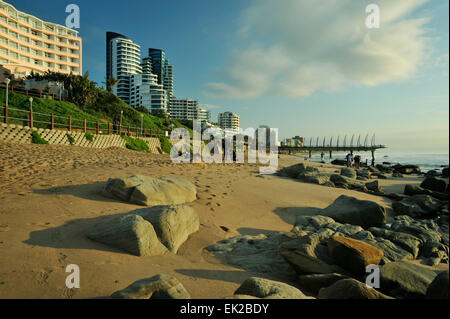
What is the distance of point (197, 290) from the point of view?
2.69 metres

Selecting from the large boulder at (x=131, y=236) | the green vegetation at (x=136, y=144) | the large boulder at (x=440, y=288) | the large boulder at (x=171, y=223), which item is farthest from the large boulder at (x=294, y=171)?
the green vegetation at (x=136, y=144)

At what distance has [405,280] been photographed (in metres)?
2.77

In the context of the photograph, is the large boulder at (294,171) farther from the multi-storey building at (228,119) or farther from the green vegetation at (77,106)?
the multi-storey building at (228,119)

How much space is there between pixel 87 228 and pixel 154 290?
2.57m

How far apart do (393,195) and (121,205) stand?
1104cm

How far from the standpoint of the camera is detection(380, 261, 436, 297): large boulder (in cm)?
268

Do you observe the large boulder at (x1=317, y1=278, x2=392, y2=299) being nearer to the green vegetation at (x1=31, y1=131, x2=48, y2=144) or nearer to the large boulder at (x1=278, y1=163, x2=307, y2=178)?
the large boulder at (x1=278, y1=163, x2=307, y2=178)

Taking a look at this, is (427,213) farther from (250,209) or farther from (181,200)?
(181,200)

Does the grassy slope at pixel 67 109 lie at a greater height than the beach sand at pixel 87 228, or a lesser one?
greater

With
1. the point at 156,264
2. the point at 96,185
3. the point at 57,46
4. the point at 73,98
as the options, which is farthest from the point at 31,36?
the point at 156,264

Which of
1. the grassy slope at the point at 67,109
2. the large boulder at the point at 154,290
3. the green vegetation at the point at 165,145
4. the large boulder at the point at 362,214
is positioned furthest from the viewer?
the green vegetation at the point at 165,145

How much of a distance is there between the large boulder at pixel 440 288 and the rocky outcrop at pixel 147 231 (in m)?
3.15

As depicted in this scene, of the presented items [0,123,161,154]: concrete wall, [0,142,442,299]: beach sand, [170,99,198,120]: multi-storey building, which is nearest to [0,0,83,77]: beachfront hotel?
[0,123,161,154]: concrete wall

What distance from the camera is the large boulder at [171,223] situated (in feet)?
12.7
